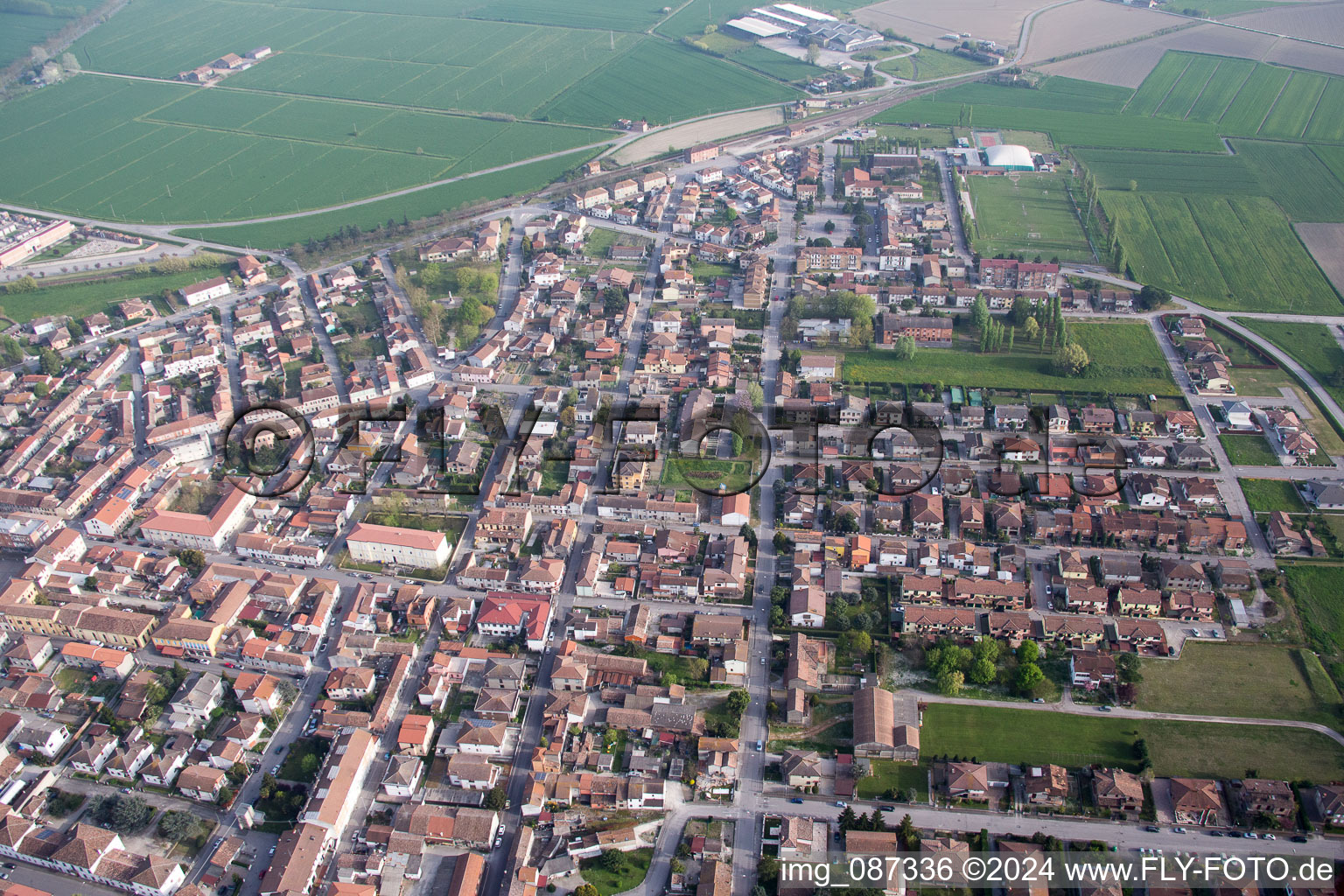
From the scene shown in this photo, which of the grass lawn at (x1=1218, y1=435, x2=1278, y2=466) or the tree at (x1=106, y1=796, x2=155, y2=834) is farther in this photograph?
the grass lawn at (x1=1218, y1=435, x2=1278, y2=466)

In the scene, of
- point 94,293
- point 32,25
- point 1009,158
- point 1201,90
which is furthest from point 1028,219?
point 32,25

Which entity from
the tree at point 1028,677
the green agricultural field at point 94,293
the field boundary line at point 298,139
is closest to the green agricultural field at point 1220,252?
the tree at point 1028,677

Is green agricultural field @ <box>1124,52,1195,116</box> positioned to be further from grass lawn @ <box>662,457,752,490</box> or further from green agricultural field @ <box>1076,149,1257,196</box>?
grass lawn @ <box>662,457,752,490</box>

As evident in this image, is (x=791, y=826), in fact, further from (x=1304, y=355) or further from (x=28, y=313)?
(x=28, y=313)

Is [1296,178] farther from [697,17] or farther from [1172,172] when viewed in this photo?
[697,17]

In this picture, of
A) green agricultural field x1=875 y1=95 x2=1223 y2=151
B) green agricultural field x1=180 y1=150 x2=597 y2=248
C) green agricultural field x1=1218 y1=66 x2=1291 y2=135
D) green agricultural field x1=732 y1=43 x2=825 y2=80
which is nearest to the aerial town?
green agricultural field x1=180 y1=150 x2=597 y2=248

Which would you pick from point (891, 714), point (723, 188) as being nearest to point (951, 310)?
point (723, 188)

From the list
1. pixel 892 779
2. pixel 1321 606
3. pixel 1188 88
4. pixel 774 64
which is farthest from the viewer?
pixel 774 64
